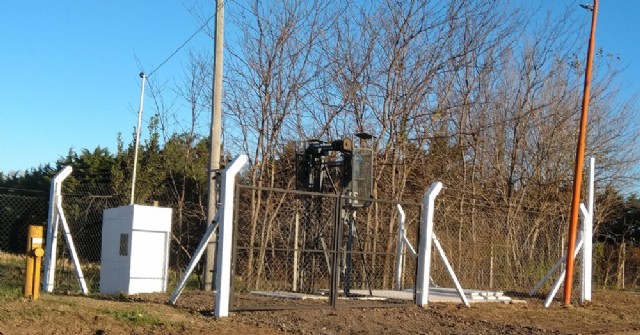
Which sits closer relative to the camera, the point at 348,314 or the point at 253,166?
the point at 348,314

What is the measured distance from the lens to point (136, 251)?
12.3m

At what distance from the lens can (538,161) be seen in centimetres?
2214

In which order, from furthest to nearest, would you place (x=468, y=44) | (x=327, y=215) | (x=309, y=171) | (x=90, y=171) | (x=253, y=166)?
1. (x=90, y=171)
2. (x=468, y=44)
3. (x=253, y=166)
4. (x=327, y=215)
5. (x=309, y=171)

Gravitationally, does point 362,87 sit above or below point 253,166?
above

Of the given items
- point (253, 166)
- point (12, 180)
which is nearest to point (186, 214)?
point (253, 166)

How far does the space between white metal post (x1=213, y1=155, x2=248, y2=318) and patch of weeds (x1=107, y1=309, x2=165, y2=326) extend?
0.92 metres

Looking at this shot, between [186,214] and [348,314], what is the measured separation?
7476mm

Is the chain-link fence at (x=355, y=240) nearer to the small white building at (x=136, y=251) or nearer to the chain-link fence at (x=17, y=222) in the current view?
the small white building at (x=136, y=251)

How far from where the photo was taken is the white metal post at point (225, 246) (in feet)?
32.0

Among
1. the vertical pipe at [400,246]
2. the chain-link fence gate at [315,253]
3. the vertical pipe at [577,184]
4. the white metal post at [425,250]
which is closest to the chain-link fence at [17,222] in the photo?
the chain-link fence gate at [315,253]

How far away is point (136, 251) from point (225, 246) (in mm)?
3082

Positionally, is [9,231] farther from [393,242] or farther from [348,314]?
[348,314]

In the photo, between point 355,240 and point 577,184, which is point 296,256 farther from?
point 577,184

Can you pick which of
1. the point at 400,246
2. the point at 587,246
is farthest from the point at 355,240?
the point at 587,246
